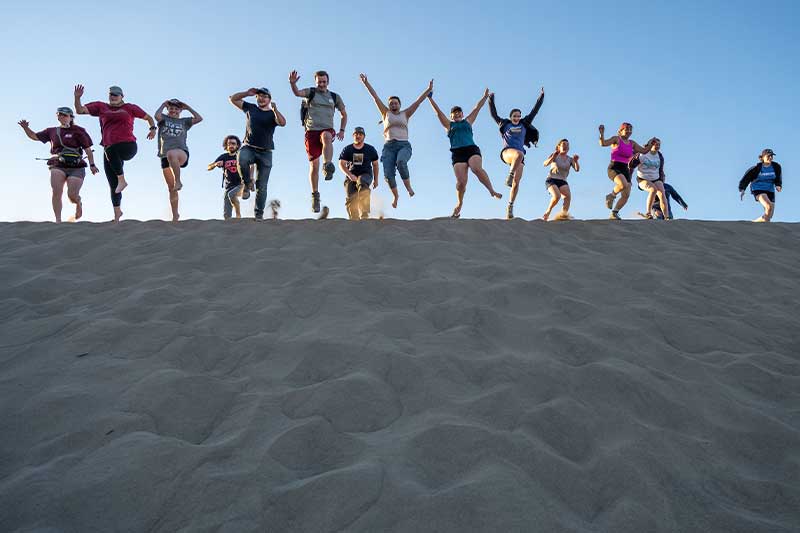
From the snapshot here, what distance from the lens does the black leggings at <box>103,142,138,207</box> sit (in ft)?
23.7

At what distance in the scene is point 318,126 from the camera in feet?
24.0

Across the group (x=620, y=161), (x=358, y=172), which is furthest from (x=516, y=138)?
(x=358, y=172)

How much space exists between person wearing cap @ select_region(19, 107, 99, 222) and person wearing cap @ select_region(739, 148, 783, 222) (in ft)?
37.5

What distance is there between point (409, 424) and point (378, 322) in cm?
111

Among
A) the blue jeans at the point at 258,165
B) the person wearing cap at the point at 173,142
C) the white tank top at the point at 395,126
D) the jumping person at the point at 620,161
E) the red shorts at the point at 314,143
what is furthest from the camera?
the jumping person at the point at 620,161

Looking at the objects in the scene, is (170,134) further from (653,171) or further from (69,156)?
(653,171)

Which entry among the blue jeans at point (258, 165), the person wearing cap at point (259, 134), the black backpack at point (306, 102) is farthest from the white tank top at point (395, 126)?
the blue jeans at point (258, 165)

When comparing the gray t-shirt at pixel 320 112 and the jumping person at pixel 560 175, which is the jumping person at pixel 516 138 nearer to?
the jumping person at pixel 560 175

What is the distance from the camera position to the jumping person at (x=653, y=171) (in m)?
8.98

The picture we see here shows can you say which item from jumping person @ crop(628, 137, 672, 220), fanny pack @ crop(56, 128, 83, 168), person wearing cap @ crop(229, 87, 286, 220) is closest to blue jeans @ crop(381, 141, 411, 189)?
person wearing cap @ crop(229, 87, 286, 220)

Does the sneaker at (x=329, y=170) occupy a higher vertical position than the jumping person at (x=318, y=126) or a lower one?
lower

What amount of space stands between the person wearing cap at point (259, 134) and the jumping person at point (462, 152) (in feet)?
8.25

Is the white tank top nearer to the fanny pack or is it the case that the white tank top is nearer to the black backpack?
the black backpack

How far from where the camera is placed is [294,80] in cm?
701
